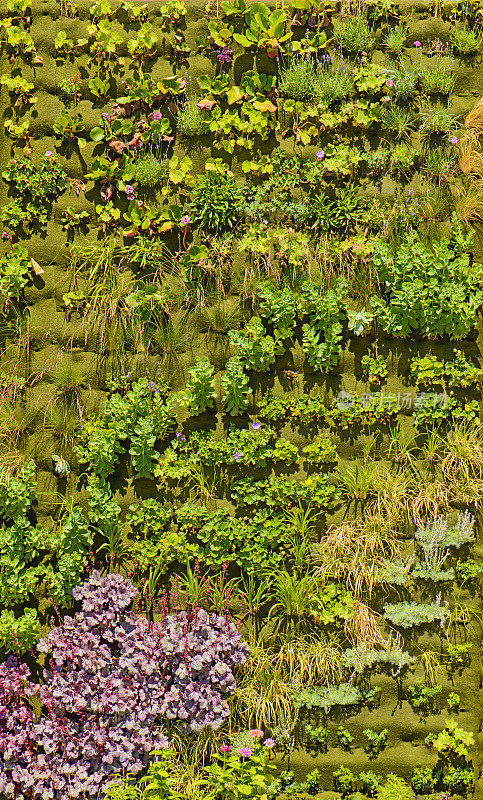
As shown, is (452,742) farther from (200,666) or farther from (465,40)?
(465,40)

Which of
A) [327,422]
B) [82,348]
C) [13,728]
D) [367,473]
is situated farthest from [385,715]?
[82,348]

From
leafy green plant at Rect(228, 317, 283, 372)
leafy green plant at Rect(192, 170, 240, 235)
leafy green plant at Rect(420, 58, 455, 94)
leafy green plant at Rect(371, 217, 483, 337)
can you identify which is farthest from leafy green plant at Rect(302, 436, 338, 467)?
leafy green plant at Rect(420, 58, 455, 94)

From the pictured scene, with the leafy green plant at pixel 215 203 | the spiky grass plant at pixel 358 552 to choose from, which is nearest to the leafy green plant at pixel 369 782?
the spiky grass plant at pixel 358 552

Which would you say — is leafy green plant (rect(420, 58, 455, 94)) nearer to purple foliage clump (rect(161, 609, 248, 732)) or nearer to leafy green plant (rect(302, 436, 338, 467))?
leafy green plant (rect(302, 436, 338, 467))

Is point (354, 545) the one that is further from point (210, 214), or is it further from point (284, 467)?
point (210, 214)

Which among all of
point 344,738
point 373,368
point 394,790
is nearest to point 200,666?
point 344,738

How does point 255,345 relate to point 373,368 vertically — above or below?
above
